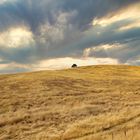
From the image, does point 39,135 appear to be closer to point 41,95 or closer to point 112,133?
point 112,133

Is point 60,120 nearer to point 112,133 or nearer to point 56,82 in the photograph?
point 112,133

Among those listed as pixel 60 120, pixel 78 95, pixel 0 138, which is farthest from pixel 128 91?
pixel 0 138

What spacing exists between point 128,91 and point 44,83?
624cm

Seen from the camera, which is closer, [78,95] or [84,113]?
[84,113]

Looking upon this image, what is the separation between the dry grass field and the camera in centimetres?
1973

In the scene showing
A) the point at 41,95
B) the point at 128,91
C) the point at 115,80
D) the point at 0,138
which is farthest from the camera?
the point at 115,80

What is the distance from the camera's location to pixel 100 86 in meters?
30.0

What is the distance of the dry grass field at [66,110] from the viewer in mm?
19734

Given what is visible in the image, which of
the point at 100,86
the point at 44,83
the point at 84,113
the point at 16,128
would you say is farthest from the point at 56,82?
the point at 16,128

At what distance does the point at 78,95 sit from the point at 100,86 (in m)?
4.35

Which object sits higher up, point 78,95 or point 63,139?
point 78,95

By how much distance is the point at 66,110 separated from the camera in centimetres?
2259

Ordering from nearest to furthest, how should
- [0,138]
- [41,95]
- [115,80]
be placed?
[0,138] → [41,95] → [115,80]

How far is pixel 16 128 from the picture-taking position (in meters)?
20.1
